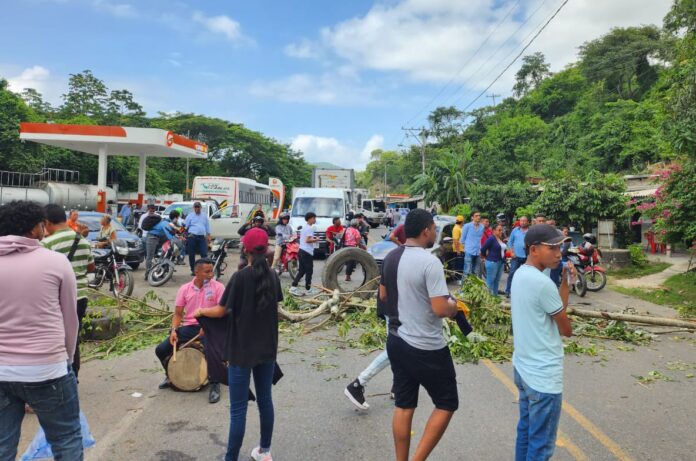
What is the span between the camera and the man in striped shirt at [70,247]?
4656mm

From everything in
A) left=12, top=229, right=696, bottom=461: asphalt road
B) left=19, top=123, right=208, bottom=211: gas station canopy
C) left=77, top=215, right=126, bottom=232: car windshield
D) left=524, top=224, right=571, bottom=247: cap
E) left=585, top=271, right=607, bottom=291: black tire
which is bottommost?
left=12, top=229, right=696, bottom=461: asphalt road

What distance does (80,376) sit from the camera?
19.3 ft

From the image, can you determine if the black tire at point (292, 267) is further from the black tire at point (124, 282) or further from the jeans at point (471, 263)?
the jeans at point (471, 263)

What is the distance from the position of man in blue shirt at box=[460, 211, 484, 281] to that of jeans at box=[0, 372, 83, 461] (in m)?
9.51

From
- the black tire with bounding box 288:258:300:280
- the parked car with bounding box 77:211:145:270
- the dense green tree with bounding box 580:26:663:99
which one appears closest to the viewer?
the black tire with bounding box 288:258:300:280

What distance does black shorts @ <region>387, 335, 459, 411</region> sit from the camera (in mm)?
3324

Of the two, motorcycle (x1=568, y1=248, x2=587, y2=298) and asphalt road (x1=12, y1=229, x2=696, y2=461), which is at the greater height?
motorcycle (x1=568, y1=248, x2=587, y2=298)

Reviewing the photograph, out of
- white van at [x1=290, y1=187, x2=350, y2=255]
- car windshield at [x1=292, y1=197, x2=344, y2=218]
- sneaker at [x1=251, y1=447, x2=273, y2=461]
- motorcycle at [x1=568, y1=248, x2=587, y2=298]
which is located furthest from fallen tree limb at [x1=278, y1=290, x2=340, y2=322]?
car windshield at [x1=292, y1=197, x2=344, y2=218]

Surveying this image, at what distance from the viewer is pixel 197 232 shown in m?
13.1

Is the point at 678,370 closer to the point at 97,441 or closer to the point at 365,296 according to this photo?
the point at 365,296

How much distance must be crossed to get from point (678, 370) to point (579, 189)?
49.5 ft

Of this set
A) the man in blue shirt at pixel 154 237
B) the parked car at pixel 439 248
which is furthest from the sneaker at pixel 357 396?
the man in blue shirt at pixel 154 237

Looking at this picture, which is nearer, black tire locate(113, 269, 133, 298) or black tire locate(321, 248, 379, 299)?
black tire locate(113, 269, 133, 298)

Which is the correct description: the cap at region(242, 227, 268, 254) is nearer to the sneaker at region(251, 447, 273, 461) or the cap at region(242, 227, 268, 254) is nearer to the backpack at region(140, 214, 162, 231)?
the sneaker at region(251, 447, 273, 461)
